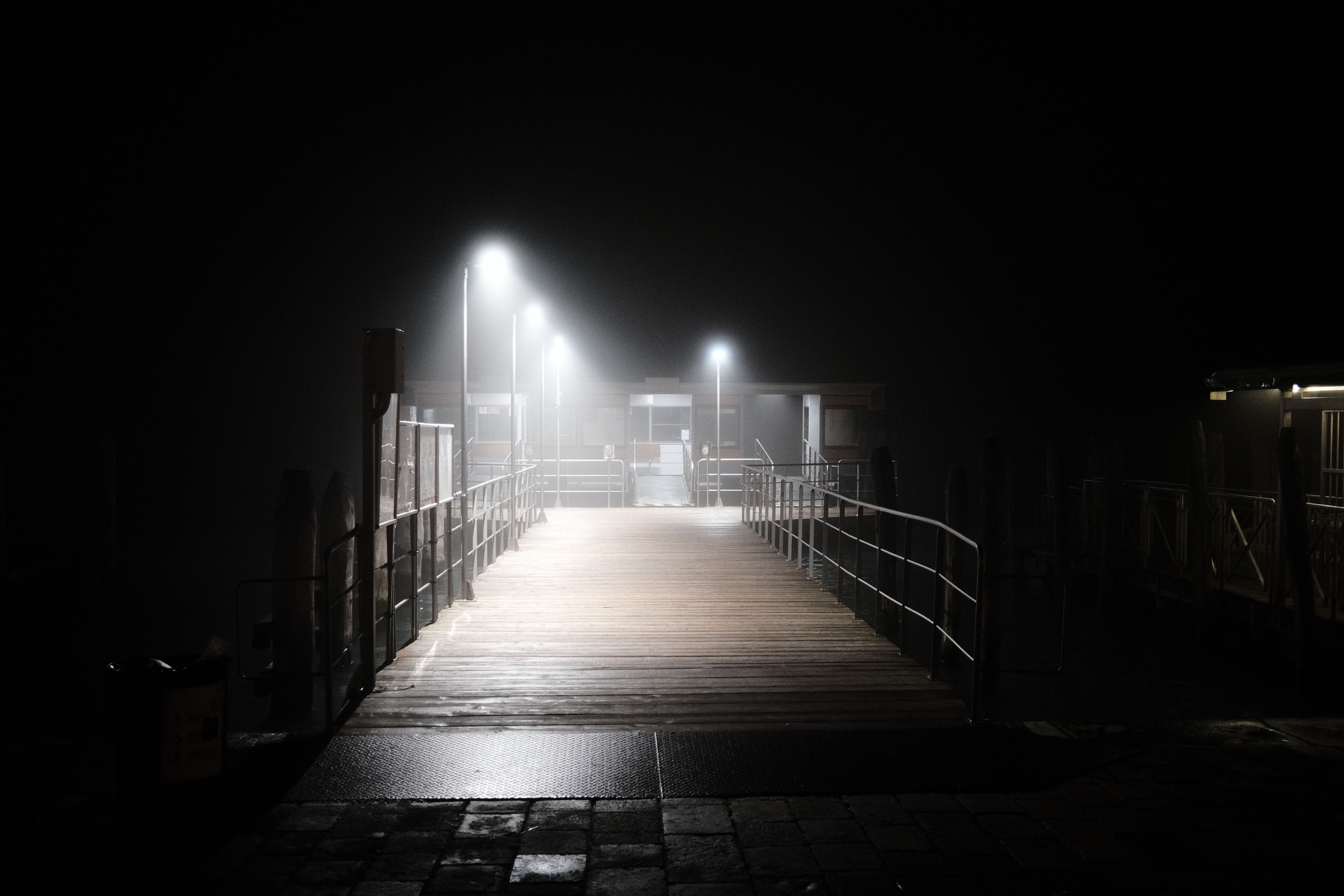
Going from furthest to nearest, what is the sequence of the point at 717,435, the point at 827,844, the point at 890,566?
the point at 717,435
the point at 890,566
the point at 827,844

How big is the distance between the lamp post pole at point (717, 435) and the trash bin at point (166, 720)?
59.6 feet

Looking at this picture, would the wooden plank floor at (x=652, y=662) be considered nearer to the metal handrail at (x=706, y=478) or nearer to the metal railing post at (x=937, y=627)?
the metal railing post at (x=937, y=627)

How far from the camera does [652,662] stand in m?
7.46

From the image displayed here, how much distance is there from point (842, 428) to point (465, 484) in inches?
965

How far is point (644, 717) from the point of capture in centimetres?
608

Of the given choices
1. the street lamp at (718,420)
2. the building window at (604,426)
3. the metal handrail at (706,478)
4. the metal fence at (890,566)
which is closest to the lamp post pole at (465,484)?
the metal fence at (890,566)

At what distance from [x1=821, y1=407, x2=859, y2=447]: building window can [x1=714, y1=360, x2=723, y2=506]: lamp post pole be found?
12.3 feet

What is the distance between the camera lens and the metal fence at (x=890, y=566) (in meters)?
7.77

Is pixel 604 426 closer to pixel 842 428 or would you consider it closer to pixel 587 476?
pixel 587 476

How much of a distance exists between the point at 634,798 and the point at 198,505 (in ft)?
127

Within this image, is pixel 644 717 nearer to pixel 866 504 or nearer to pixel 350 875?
pixel 350 875

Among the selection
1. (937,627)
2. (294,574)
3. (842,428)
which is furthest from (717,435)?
(937,627)

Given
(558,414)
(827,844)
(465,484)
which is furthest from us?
(558,414)

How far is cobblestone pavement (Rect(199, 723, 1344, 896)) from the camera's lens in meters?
3.75
